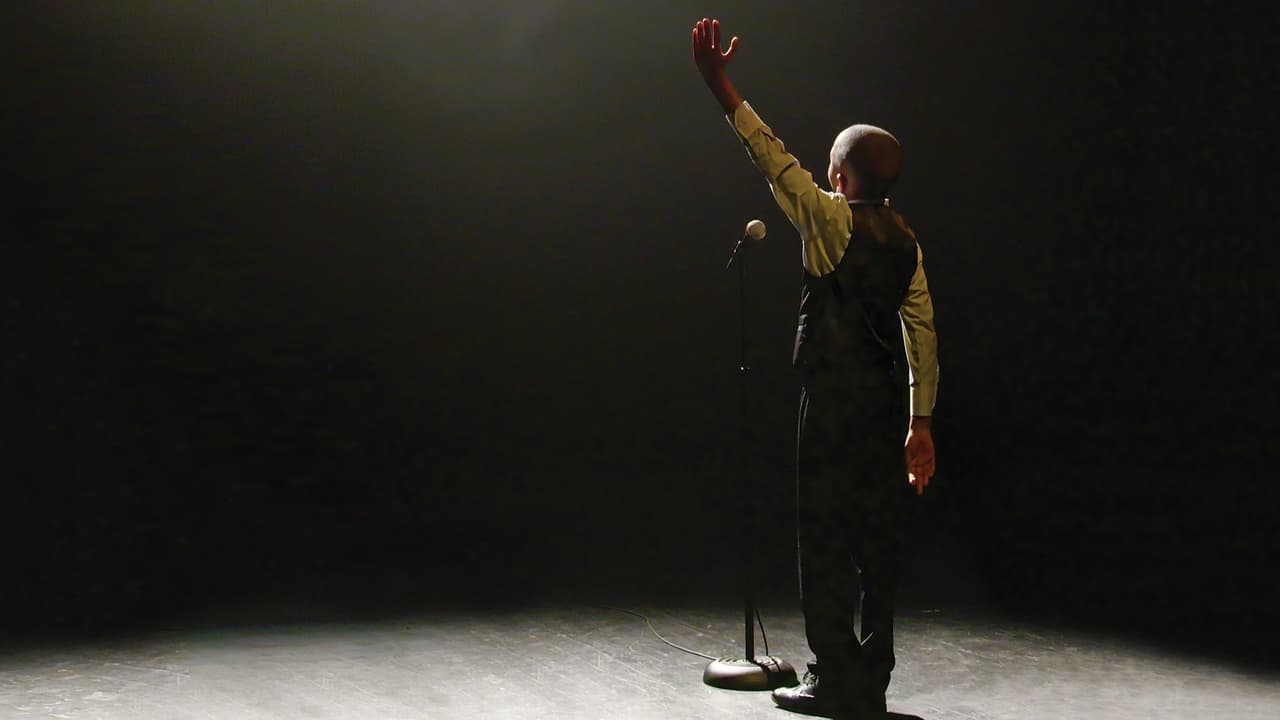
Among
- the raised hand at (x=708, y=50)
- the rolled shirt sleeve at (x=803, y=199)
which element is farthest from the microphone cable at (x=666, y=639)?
the raised hand at (x=708, y=50)

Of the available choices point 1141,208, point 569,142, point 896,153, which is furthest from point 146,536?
point 1141,208

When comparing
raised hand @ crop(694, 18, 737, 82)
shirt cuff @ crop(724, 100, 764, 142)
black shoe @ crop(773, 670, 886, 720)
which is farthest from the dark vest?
black shoe @ crop(773, 670, 886, 720)

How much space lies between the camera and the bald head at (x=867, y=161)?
8.07 feet

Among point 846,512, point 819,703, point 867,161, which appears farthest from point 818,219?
point 819,703

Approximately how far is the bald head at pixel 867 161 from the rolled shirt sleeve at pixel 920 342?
7.3 inches

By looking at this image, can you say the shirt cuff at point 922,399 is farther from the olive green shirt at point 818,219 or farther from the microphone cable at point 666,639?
the microphone cable at point 666,639

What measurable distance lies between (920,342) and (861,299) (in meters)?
0.21

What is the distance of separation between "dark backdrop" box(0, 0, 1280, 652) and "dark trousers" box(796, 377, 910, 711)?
1.99 metres

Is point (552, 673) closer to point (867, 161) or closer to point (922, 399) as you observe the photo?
point (922, 399)

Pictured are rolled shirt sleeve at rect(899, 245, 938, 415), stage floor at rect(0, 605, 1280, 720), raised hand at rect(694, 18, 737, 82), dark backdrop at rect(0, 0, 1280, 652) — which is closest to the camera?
raised hand at rect(694, 18, 737, 82)

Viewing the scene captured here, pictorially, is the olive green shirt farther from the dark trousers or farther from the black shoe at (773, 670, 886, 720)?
the black shoe at (773, 670, 886, 720)

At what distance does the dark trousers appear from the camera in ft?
8.13

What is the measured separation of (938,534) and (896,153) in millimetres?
2812

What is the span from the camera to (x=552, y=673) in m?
3.19
